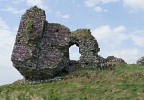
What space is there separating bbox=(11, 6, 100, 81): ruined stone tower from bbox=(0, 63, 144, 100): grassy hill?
1.72m

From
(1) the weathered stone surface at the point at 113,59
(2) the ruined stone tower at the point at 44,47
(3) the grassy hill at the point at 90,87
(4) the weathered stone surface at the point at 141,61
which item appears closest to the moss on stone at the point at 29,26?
(2) the ruined stone tower at the point at 44,47

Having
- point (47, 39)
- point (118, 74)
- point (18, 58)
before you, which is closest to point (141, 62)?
point (118, 74)

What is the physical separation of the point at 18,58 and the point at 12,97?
18.4ft

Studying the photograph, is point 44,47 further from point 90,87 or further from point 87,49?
point 90,87

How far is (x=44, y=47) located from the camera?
38062 mm

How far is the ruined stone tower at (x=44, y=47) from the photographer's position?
3650 cm

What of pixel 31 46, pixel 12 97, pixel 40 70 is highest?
pixel 31 46

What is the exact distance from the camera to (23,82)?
122 ft

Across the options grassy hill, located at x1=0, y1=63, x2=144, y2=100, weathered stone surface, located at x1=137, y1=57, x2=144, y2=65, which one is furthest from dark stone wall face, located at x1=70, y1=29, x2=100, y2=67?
weathered stone surface, located at x1=137, y1=57, x2=144, y2=65

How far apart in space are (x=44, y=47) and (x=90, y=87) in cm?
895

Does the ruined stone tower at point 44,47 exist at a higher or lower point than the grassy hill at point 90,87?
higher

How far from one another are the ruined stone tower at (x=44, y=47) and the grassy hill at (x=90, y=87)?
5.63ft

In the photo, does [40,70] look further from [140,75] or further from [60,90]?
[140,75]

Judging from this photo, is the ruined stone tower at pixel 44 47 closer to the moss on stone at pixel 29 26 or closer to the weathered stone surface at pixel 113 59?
the moss on stone at pixel 29 26
